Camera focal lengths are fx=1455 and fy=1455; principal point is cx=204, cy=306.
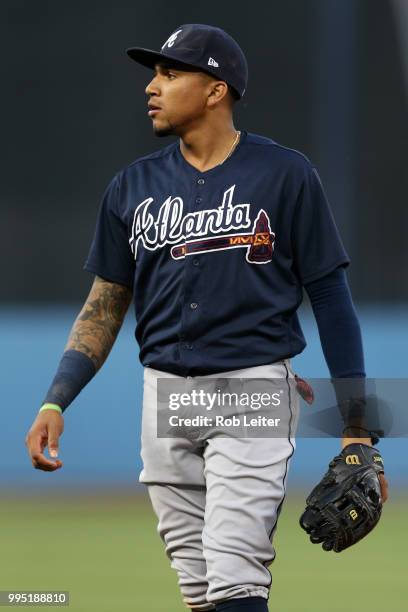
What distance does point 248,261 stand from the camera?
4.27 meters

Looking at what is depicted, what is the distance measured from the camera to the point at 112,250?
4559mm

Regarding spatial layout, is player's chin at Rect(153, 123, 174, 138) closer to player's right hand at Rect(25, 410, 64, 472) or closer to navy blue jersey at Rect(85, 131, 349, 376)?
navy blue jersey at Rect(85, 131, 349, 376)

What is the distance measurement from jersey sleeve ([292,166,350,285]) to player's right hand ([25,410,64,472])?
0.85 meters

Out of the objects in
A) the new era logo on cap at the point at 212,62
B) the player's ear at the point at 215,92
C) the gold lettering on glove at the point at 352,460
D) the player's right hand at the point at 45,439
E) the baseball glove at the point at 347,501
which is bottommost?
the baseball glove at the point at 347,501

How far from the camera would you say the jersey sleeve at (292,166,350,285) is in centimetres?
430

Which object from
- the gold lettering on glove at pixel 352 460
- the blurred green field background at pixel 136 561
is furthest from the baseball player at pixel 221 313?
the blurred green field background at pixel 136 561

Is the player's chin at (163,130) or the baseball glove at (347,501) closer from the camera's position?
the baseball glove at (347,501)

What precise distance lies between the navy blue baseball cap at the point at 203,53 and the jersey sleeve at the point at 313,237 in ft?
1.41

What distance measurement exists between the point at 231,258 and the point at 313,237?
253 mm

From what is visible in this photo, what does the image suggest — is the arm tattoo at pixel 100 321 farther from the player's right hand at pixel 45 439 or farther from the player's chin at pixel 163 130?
the player's chin at pixel 163 130

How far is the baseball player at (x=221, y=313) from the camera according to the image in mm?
4137

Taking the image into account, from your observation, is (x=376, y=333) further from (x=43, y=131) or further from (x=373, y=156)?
(x=43, y=131)

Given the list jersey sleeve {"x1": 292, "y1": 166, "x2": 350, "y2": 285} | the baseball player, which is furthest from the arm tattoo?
jersey sleeve {"x1": 292, "y1": 166, "x2": 350, "y2": 285}

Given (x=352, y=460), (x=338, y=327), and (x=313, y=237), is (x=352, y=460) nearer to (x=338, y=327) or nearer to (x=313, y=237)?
(x=338, y=327)
